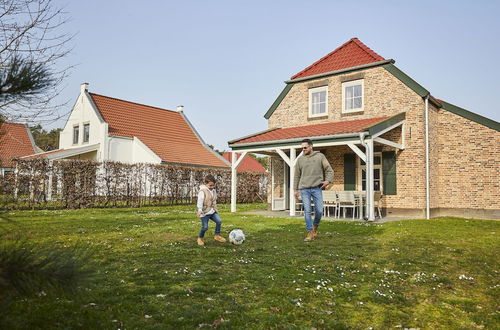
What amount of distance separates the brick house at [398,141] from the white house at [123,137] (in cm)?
1143

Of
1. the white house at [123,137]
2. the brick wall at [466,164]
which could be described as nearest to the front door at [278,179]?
the brick wall at [466,164]

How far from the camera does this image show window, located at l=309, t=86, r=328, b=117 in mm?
16406

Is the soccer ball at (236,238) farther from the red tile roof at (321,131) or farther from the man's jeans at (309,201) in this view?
the red tile roof at (321,131)

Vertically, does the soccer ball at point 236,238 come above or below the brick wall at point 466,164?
below

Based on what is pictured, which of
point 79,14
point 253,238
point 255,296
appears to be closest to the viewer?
point 255,296

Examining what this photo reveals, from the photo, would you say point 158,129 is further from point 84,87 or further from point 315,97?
point 315,97

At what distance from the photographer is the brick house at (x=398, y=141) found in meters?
13.4

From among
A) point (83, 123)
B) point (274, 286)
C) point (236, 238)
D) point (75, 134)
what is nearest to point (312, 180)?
point (236, 238)

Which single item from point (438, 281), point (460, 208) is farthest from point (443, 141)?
point (438, 281)

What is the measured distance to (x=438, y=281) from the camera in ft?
15.4

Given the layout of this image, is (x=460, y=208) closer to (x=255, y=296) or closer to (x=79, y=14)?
(x=255, y=296)

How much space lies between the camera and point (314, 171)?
7.92 meters

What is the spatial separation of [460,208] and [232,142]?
931 cm

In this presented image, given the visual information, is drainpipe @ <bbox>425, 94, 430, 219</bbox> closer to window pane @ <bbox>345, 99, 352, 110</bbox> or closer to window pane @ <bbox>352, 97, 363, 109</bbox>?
window pane @ <bbox>352, 97, 363, 109</bbox>
